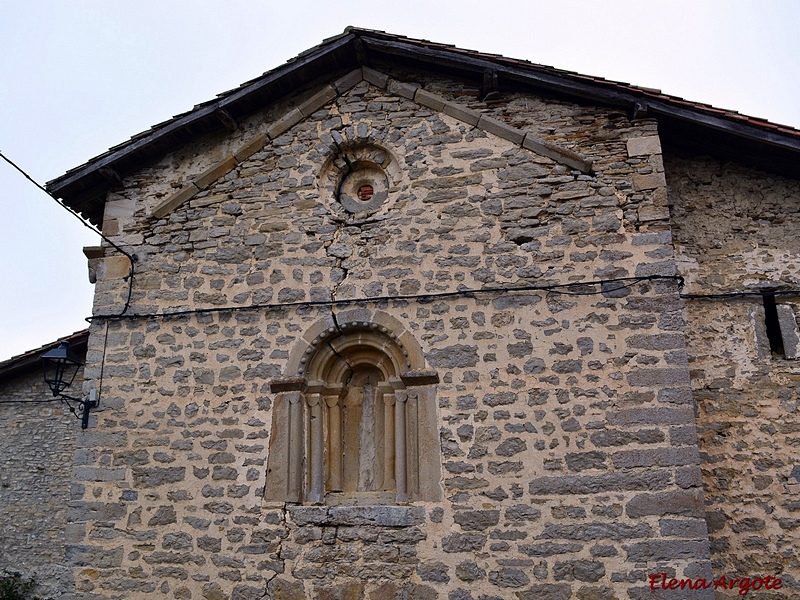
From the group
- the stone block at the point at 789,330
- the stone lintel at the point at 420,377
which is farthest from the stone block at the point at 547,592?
the stone block at the point at 789,330

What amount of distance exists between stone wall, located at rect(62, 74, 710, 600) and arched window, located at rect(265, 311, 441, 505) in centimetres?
11

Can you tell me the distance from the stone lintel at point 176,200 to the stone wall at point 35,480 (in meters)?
4.02

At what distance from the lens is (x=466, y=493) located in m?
5.98

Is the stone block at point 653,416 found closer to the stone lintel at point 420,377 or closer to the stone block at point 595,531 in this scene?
the stone block at point 595,531

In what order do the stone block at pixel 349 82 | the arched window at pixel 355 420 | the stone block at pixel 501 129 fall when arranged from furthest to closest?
1. the stone block at pixel 349 82
2. the stone block at pixel 501 129
3. the arched window at pixel 355 420

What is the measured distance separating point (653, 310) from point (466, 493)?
221 cm

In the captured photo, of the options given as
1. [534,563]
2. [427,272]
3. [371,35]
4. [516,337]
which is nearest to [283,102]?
[371,35]

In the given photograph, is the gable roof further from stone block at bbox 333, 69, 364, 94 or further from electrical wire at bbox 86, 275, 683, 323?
electrical wire at bbox 86, 275, 683, 323

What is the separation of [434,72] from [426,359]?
3.02 m

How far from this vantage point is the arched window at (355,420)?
6285 millimetres

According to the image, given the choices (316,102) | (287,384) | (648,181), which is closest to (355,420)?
(287,384)

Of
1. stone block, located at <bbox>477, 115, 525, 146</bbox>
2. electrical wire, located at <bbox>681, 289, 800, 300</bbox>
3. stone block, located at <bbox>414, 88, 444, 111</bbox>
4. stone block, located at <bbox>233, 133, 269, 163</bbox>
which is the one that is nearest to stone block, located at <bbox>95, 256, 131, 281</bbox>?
stone block, located at <bbox>233, 133, 269, 163</bbox>

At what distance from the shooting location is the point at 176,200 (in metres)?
7.48

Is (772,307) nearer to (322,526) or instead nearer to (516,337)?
(516,337)
